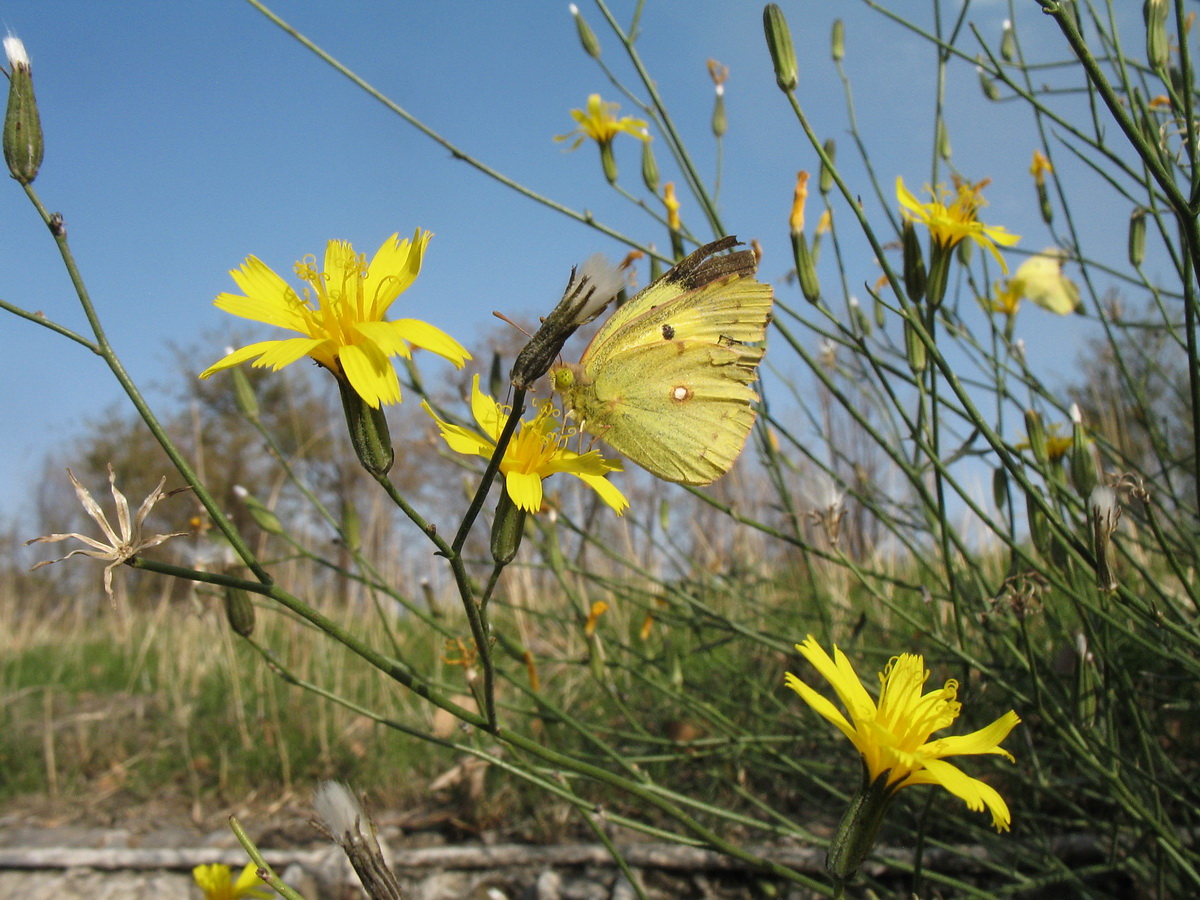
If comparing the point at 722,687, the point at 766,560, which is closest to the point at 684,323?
the point at 722,687

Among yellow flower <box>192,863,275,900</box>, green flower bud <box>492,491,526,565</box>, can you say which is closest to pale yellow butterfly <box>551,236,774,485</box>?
green flower bud <box>492,491,526,565</box>

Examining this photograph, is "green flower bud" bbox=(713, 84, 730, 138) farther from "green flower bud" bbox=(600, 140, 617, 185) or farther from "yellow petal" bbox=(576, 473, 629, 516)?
"yellow petal" bbox=(576, 473, 629, 516)

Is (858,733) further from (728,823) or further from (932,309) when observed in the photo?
(728,823)

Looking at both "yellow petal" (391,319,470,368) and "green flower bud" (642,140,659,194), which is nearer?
"yellow petal" (391,319,470,368)

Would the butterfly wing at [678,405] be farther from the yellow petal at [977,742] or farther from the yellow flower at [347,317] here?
the yellow petal at [977,742]

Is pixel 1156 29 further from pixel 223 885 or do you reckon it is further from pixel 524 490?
pixel 223 885

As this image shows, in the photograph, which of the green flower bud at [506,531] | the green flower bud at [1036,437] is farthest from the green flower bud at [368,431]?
the green flower bud at [1036,437]

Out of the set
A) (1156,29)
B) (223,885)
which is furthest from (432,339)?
(1156,29)
